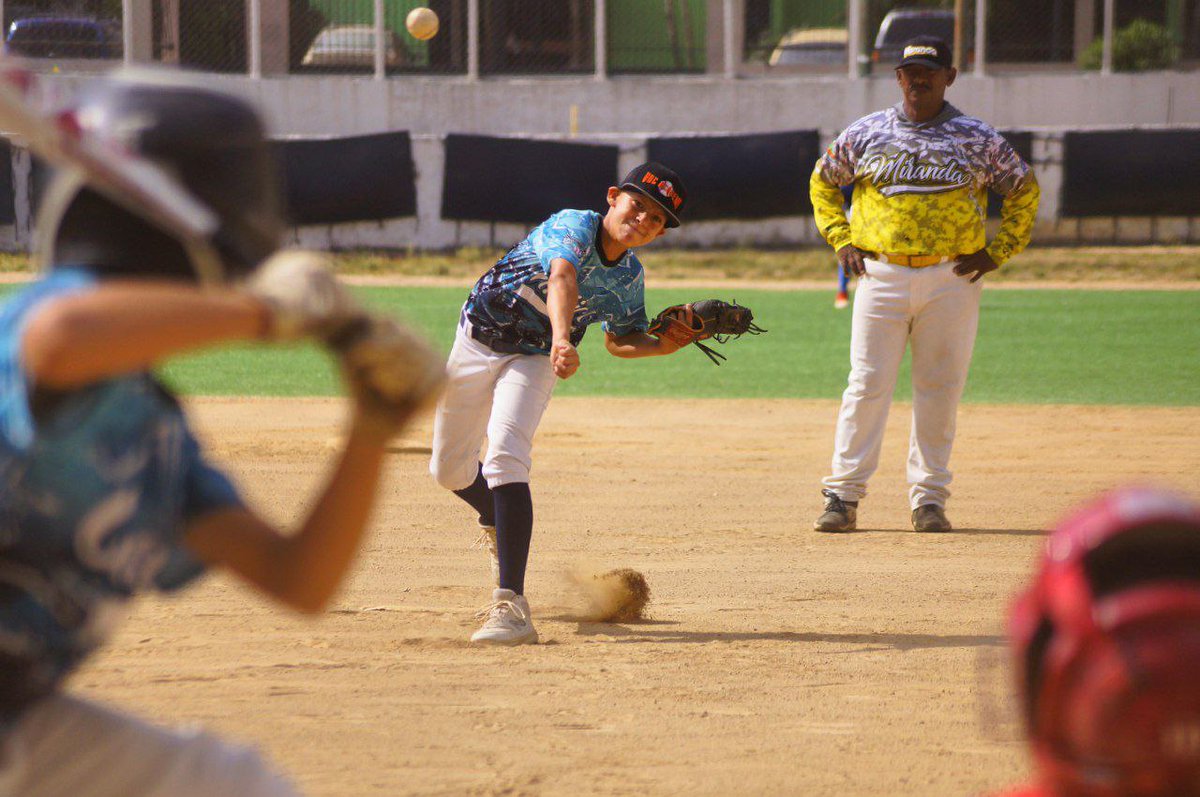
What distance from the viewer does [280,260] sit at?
1.91 meters

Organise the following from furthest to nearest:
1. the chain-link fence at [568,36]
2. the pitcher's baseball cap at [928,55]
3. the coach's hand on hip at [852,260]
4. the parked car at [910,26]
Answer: the parked car at [910,26], the chain-link fence at [568,36], the coach's hand on hip at [852,260], the pitcher's baseball cap at [928,55]

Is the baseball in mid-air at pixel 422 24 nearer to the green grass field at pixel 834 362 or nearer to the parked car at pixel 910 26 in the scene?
the parked car at pixel 910 26

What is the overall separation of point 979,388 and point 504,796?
8.99m

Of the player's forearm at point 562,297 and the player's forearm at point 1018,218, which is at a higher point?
the player's forearm at point 1018,218

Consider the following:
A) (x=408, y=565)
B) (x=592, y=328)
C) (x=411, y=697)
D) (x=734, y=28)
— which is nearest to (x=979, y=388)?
(x=592, y=328)

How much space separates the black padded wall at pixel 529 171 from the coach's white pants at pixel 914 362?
48.5 ft

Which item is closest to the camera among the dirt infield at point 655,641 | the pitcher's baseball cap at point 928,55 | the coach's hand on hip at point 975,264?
the dirt infield at point 655,641

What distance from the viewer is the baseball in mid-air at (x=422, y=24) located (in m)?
25.7

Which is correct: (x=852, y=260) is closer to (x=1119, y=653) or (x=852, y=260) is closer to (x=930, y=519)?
(x=930, y=519)

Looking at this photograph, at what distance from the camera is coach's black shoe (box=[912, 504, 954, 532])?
774cm

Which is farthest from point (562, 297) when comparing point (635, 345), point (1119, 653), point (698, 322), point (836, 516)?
point (1119, 653)

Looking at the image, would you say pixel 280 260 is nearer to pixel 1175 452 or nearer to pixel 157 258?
pixel 157 258

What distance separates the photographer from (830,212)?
26.6 feet

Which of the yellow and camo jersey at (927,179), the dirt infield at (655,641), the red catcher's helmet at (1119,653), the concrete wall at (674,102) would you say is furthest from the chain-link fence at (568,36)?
the red catcher's helmet at (1119,653)
